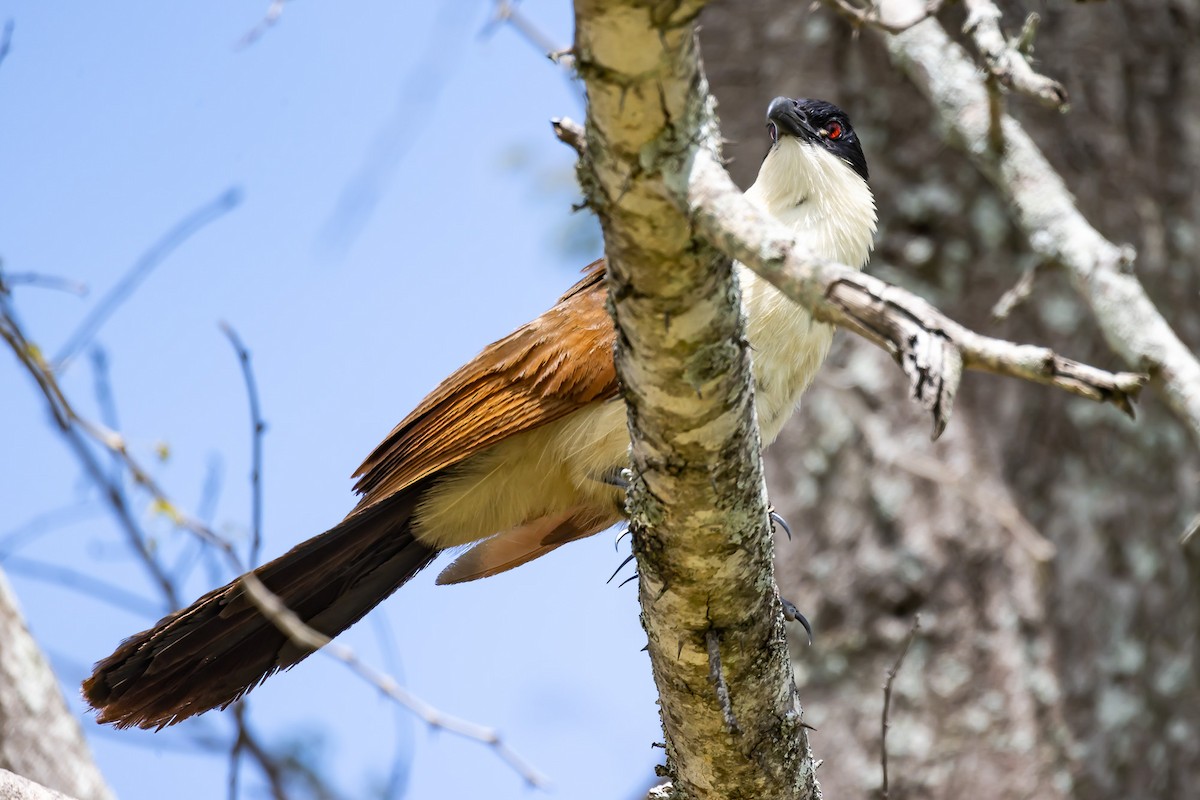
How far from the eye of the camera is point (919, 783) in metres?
3.55

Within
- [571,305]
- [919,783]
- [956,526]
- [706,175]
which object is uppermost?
[571,305]

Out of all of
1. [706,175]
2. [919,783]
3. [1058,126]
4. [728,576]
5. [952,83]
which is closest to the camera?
[706,175]

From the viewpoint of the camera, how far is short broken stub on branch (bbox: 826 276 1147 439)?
3.51 feet

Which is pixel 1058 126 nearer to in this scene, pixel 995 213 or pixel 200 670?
pixel 995 213

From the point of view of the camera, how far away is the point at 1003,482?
3838 mm

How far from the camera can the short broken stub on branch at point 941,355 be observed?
1.07m

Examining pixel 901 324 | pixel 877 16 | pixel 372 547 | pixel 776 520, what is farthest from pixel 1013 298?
pixel 372 547

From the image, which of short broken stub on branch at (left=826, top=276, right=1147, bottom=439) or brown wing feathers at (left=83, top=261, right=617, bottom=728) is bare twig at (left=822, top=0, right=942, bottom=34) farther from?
short broken stub on branch at (left=826, top=276, right=1147, bottom=439)

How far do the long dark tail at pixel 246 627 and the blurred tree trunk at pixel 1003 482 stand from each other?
1.44 m

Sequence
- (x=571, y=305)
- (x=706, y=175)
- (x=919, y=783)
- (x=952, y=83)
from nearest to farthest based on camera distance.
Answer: (x=706, y=175)
(x=952, y=83)
(x=571, y=305)
(x=919, y=783)

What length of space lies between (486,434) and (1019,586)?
1.85m

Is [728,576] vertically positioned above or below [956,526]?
below

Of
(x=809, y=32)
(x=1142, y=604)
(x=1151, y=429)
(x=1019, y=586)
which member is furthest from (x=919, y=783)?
(x=809, y=32)

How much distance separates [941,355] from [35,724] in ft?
8.93
